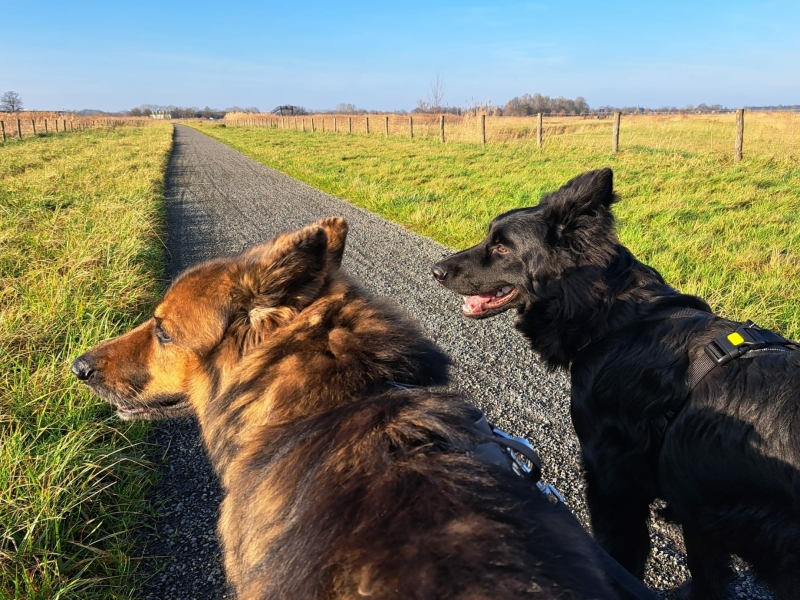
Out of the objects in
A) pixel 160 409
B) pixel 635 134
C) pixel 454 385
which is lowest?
pixel 454 385

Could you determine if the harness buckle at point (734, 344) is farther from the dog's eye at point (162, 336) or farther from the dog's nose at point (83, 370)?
the dog's nose at point (83, 370)

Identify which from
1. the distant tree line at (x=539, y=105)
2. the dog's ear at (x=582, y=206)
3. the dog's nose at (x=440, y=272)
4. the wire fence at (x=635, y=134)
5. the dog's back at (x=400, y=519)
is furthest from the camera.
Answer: the distant tree line at (x=539, y=105)

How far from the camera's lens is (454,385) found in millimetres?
3926

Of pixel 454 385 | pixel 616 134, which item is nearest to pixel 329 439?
pixel 454 385

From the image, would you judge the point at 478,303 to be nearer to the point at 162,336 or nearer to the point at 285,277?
the point at 285,277

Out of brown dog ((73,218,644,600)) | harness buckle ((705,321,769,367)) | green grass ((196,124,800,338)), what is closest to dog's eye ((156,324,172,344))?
brown dog ((73,218,644,600))

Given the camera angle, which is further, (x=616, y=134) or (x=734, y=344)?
(x=616, y=134)

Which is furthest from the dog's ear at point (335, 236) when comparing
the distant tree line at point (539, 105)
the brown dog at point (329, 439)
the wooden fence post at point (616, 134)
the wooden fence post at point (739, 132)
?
the distant tree line at point (539, 105)

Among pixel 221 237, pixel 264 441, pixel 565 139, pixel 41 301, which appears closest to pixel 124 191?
pixel 221 237

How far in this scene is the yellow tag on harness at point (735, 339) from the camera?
199cm

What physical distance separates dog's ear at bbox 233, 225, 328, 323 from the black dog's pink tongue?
6.09ft

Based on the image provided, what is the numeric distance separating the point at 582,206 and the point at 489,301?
0.93 m

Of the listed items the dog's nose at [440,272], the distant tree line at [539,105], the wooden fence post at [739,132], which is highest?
the distant tree line at [539,105]

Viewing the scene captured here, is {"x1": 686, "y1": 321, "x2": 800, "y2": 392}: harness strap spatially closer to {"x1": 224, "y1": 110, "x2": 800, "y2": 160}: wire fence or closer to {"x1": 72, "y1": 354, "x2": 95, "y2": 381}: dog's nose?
{"x1": 72, "y1": 354, "x2": 95, "y2": 381}: dog's nose
